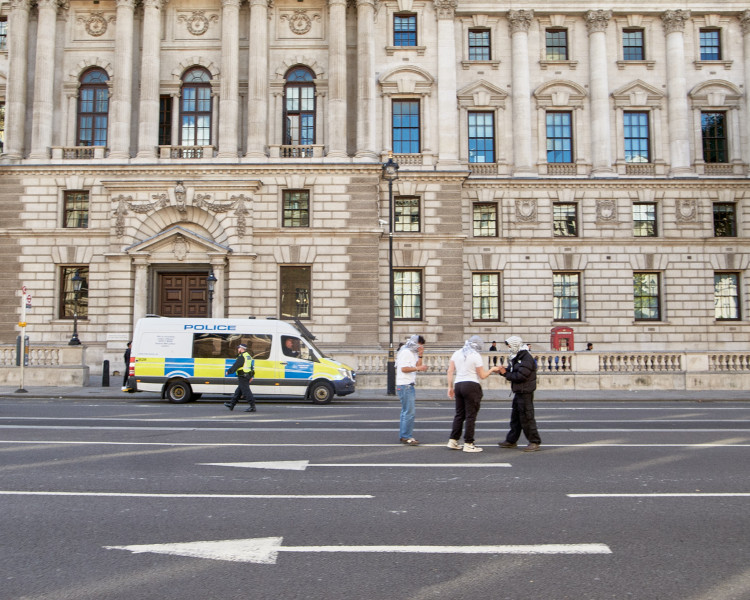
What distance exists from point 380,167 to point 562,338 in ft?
41.7

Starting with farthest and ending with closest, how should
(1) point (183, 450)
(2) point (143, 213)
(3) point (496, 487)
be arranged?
(2) point (143, 213) < (1) point (183, 450) < (3) point (496, 487)

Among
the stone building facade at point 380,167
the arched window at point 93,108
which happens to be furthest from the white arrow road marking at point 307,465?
the arched window at point 93,108

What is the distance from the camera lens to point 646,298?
120ft

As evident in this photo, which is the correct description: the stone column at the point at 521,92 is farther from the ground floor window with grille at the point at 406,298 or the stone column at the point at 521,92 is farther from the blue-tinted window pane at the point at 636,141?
the ground floor window with grille at the point at 406,298

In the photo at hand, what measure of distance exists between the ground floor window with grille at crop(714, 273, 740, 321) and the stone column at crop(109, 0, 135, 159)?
3168cm

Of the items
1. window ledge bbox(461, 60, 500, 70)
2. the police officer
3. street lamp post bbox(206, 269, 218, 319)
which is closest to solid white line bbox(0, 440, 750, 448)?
the police officer

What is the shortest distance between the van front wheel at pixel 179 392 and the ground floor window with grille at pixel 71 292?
14831mm

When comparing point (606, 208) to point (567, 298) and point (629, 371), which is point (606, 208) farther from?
point (629, 371)

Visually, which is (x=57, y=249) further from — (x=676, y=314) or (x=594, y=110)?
(x=676, y=314)

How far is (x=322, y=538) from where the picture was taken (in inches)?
247

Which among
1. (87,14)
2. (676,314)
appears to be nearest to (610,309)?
(676,314)

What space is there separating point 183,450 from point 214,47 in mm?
29041

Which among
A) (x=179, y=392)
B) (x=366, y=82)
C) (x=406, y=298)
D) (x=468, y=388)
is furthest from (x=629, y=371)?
(x=366, y=82)

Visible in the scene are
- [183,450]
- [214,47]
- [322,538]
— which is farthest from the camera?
[214,47]
